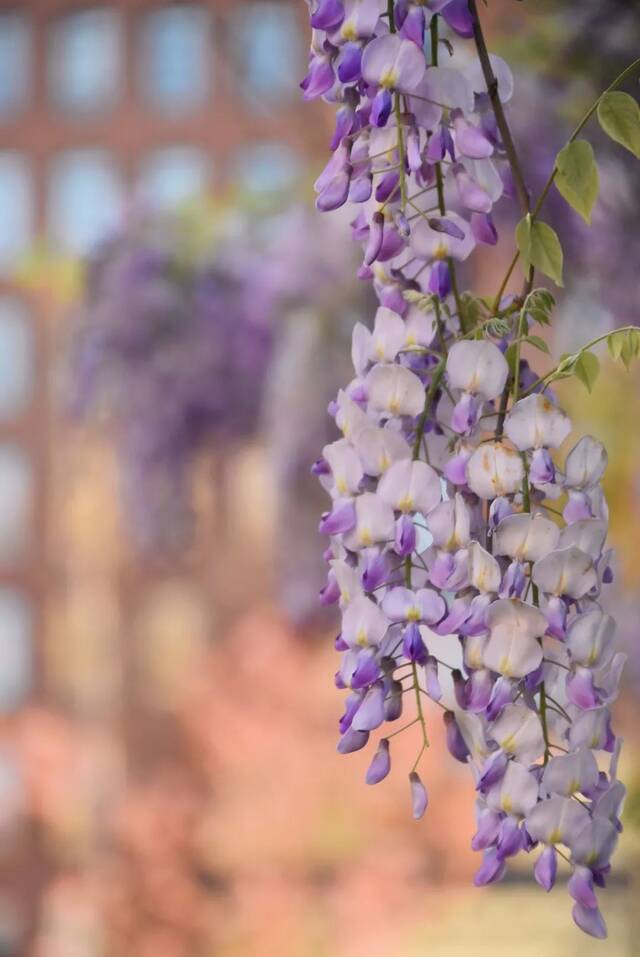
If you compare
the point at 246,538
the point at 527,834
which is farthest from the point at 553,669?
the point at 246,538

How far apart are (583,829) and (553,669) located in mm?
47

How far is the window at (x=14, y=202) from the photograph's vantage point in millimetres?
7359

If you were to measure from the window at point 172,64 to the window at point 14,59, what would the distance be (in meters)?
0.75

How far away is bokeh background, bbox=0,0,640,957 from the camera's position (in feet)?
4.05

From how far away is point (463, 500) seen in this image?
1.19ft

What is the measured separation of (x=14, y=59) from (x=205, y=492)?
6.49 m

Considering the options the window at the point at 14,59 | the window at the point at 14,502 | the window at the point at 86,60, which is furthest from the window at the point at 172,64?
the window at the point at 14,502

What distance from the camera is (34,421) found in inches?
286

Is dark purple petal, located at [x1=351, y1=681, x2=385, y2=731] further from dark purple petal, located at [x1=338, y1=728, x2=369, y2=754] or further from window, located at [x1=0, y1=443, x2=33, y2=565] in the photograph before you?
window, located at [x1=0, y1=443, x2=33, y2=565]

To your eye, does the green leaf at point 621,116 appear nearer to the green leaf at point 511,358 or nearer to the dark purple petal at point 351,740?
the green leaf at point 511,358

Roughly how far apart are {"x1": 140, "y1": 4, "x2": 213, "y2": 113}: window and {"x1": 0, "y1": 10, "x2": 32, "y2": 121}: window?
0.75 metres

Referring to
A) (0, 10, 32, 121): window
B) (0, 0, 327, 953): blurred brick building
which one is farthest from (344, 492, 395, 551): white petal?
(0, 10, 32, 121): window

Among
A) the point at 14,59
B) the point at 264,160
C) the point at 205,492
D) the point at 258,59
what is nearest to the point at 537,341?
the point at 258,59

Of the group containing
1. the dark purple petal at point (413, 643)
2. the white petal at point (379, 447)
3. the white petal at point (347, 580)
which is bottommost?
the dark purple petal at point (413, 643)
